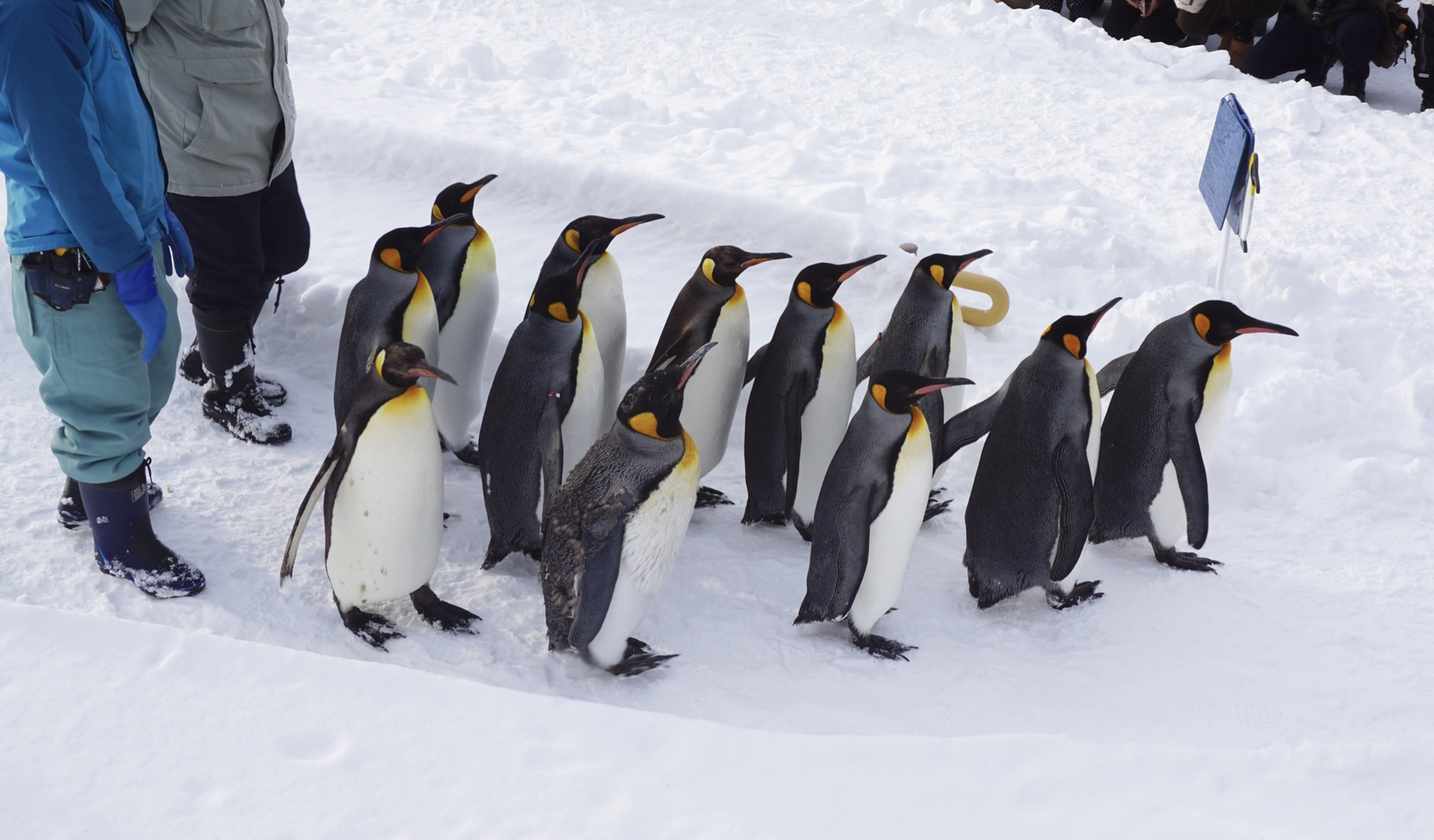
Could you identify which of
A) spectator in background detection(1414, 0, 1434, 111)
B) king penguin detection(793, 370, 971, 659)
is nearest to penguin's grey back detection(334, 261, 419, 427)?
king penguin detection(793, 370, 971, 659)

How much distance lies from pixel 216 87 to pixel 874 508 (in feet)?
5.93

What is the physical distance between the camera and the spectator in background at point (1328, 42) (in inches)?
225

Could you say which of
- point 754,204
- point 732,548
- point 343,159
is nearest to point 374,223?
point 343,159

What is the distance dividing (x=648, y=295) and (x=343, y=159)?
1.65 m

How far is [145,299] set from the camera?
2.02 metres

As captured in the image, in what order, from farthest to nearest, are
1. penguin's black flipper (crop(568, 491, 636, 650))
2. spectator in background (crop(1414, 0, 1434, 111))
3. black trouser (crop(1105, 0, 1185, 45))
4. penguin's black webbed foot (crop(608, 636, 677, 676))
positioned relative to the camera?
black trouser (crop(1105, 0, 1185, 45))
spectator in background (crop(1414, 0, 1434, 111))
penguin's black webbed foot (crop(608, 636, 677, 676))
penguin's black flipper (crop(568, 491, 636, 650))

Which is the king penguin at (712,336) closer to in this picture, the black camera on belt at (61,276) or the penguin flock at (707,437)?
the penguin flock at (707,437)

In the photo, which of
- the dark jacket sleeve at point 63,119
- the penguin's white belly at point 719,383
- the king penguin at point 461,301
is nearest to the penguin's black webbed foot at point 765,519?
the penguin's white belly at point 719,383

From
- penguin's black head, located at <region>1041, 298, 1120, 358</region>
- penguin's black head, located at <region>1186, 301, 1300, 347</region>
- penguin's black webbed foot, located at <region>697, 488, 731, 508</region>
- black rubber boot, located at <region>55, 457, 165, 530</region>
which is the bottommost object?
black rubber boot, located at <region>55, 457, 165, 530</region>

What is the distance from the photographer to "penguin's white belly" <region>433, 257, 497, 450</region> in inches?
111

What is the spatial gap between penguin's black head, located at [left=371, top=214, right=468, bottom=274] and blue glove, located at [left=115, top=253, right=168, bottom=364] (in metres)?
0.54

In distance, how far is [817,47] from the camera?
6.01 m

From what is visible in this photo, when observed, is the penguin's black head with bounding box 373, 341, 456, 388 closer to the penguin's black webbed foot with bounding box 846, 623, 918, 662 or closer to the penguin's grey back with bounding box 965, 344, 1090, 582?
the penguin's black webbed foot with bounding box 846, 623, 918, 662

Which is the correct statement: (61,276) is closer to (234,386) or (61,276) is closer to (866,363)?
(234,386)
